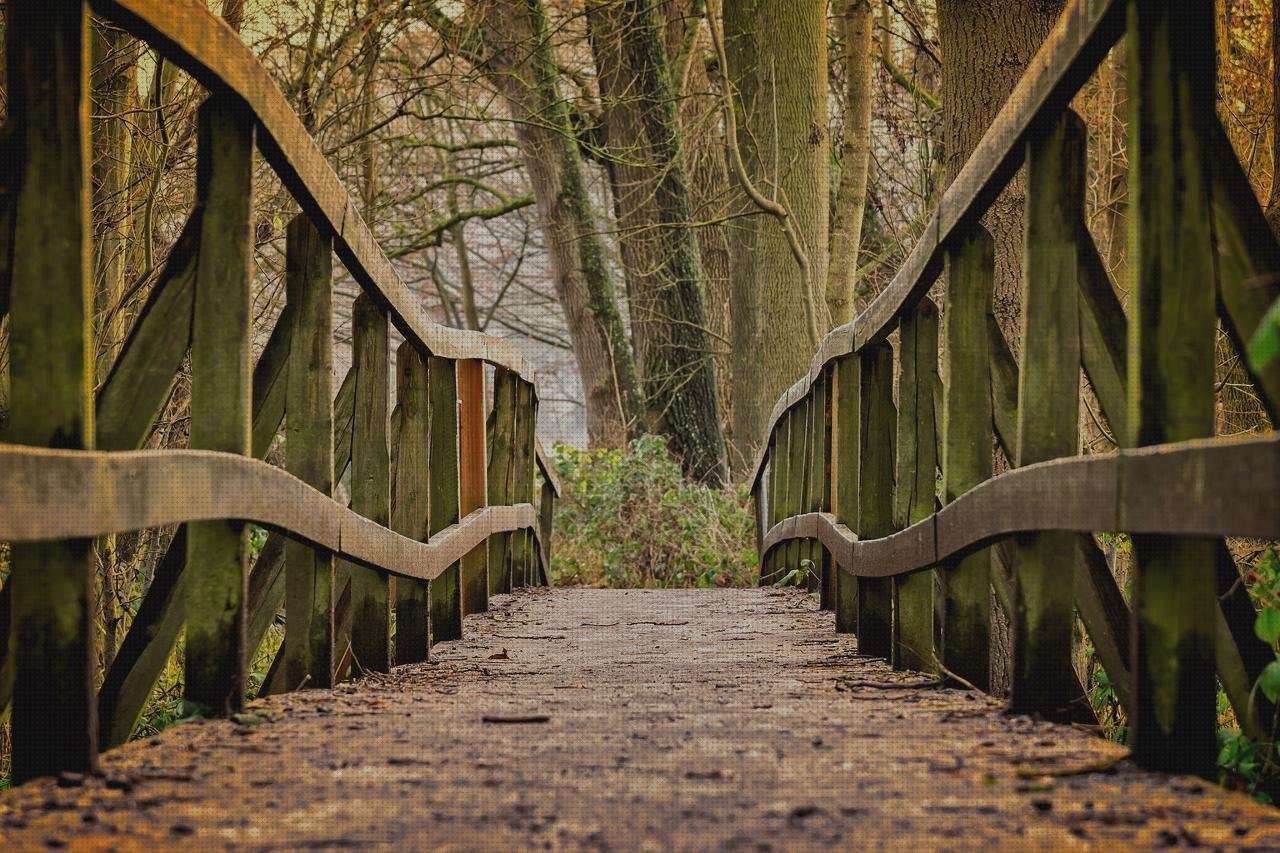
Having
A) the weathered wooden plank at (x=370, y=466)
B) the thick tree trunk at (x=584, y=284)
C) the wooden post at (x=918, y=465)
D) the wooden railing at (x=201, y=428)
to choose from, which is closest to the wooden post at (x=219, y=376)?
the wooden railing at (x=201, y=428)

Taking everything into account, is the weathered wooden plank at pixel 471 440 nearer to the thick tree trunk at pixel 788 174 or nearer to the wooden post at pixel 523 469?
the wooden post at pixel 523 469

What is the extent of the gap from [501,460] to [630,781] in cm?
507

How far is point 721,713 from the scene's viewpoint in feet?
10.2

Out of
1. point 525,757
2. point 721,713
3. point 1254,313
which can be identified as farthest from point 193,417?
point 1254,313

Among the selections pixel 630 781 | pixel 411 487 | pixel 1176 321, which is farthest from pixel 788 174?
pixel 630 781

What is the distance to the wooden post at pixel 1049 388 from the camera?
2.77m

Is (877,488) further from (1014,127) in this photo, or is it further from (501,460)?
(501,460)

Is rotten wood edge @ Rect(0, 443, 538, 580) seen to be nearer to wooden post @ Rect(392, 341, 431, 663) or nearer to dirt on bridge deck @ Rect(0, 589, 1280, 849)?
dirt on bridge deck @ Rect(0, 589, 1280, 849)

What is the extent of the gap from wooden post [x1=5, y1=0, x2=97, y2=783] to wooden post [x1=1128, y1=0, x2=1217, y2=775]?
1641 millimetres

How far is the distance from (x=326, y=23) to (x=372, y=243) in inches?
159

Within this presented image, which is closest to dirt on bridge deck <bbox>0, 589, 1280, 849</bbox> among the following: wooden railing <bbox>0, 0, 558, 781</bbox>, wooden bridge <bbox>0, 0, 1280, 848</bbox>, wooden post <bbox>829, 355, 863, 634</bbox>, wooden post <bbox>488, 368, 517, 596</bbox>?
wooden bridge <bbox>0, 0, 1280, 848</bbox>

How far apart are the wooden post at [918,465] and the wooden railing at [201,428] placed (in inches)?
58.7

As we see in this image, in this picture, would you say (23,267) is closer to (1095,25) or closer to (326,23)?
(1095,25)

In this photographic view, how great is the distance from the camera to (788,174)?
13.2 meters
